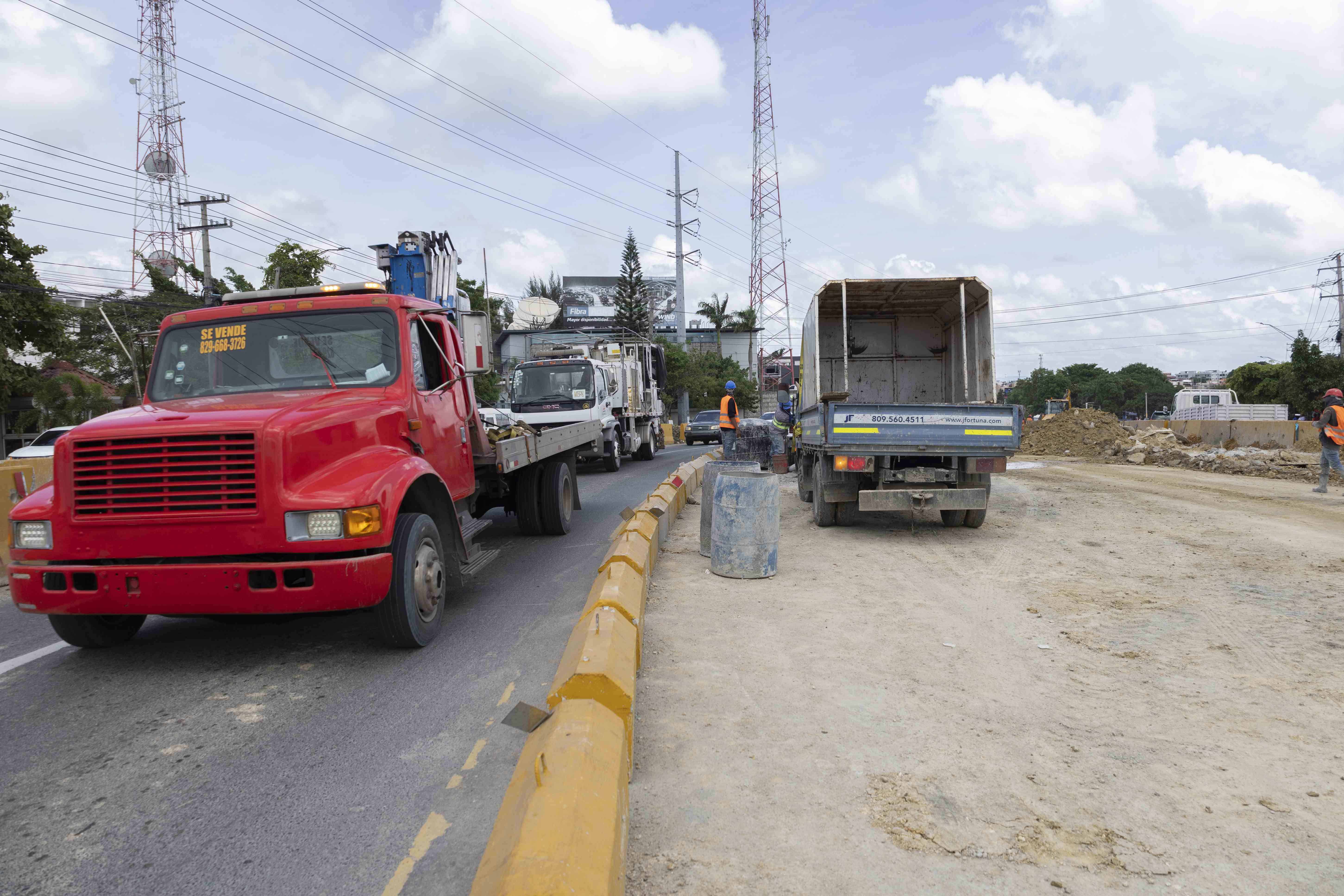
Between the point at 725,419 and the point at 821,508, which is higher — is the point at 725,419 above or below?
above

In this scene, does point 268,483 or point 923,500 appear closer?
A: point 268,483

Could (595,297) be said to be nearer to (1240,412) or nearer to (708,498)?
(1240,412)

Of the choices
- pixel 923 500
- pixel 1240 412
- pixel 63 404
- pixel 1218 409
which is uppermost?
pixel 63 404

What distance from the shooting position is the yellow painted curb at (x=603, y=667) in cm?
342

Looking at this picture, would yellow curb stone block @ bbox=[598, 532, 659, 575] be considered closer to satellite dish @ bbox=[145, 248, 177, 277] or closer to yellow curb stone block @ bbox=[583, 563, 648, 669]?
yellow curb stone block @ bbox=[583, 563, 648, 669]

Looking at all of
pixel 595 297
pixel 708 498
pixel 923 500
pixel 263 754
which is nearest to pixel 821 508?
pixel 923 500

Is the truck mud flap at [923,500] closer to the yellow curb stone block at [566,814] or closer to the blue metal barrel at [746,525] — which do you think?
the blue metal barrel at [746,525]

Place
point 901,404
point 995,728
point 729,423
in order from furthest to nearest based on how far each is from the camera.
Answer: point 729,423
point 901,404
point 995,728

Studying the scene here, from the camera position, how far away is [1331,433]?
42.0 feet

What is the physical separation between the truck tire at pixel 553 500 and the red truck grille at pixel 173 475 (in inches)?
193

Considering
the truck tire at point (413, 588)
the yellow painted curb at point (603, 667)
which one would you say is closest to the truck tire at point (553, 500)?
the truck tire at point (413, 588)

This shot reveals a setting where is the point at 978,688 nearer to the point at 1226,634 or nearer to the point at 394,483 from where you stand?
the point at 1226,634

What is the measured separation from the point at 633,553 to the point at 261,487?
2699 mm

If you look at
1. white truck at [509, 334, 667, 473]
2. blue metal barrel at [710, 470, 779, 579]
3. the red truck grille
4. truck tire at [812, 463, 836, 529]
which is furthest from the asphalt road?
white truck at [509, 334, 667, 473]
